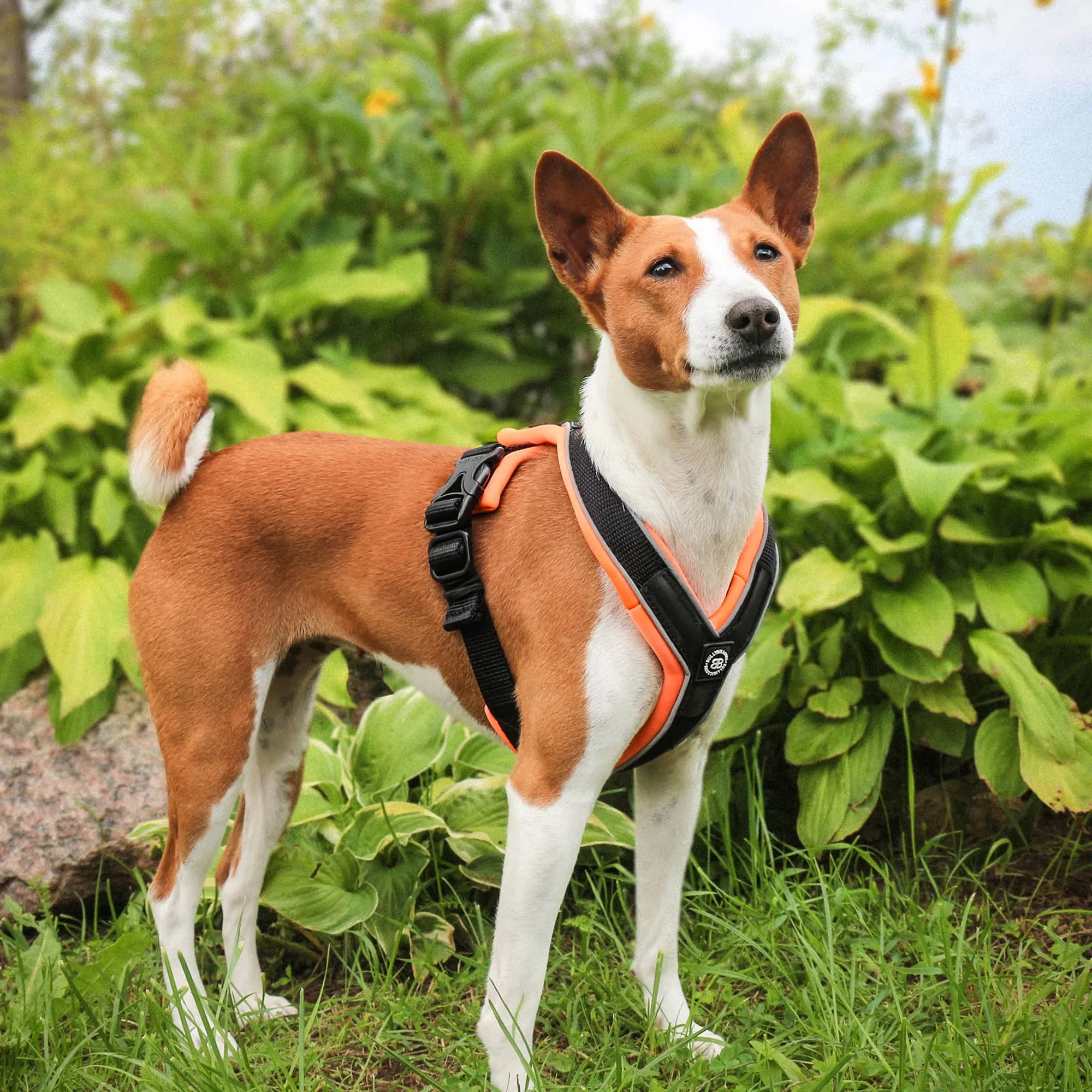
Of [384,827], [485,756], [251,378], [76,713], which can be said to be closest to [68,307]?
[251,378]

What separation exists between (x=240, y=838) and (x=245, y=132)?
6506mm

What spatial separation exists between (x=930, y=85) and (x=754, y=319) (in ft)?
8.53

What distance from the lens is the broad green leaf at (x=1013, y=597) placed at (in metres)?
3.15

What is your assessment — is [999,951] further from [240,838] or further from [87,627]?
[87,627]

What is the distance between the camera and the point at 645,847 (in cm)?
251

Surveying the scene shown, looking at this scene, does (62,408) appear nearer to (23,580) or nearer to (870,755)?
(23,580)

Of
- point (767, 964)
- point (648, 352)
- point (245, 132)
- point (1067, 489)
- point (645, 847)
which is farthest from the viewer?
point (245, 132)

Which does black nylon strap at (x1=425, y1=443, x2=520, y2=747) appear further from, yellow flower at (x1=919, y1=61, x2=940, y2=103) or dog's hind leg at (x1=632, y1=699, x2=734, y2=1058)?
yellow flower at (x1=919, y1=61, x2=940, y2=103)

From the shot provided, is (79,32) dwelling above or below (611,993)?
above

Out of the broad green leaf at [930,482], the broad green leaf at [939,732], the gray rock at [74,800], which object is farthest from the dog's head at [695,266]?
the gray rock at [74,800]

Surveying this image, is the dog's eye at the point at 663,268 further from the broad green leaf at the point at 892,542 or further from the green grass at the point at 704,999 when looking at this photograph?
the green grass at the point at 704,999

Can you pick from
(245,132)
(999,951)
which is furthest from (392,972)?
(245,132)

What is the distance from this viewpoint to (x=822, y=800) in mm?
3080

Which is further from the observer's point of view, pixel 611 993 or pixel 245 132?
pixel 245 132
